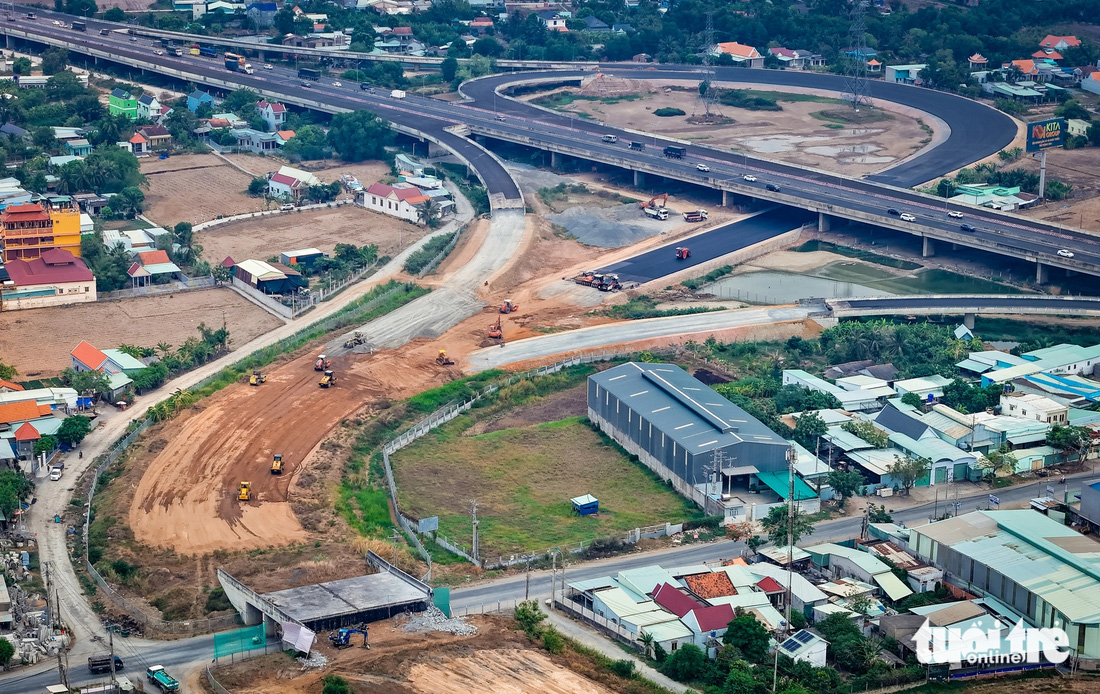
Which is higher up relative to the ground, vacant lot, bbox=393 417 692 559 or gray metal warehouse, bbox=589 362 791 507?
gray metal warehouse, bbox=589 362 791 507

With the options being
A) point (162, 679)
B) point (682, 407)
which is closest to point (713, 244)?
point (682, 407)

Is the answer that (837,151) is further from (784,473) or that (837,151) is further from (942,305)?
(784,473)

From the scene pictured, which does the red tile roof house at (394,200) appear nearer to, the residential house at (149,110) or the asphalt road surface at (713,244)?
the asphalt road surface at (713,244)

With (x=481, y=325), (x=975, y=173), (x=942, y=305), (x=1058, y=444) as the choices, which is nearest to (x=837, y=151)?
(x=975, y=173)

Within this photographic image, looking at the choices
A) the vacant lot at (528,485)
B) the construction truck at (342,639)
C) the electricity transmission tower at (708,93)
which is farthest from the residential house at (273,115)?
the construction truck at (342,639)

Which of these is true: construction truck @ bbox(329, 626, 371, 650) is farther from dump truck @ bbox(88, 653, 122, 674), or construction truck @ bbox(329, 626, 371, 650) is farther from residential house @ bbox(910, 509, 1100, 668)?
residential house @ bbox(910, 509, 1100, 668)

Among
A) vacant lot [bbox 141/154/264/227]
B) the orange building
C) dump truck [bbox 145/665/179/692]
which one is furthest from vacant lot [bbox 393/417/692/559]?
vacant lot [bbox 141/154/264/227]
